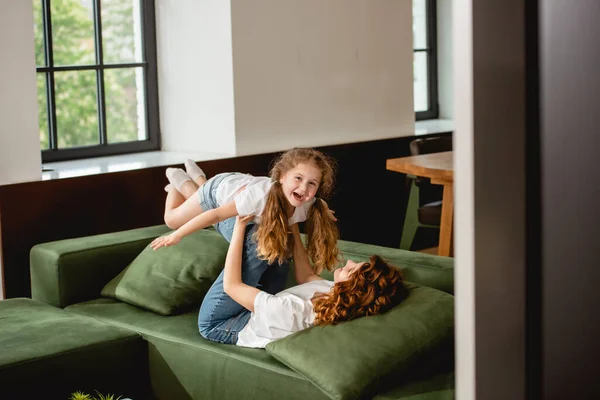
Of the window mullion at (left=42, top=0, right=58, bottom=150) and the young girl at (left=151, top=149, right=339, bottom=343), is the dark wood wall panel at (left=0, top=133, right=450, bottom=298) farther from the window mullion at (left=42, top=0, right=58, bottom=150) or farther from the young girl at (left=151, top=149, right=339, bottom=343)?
the young girl at (left=151, top=149, right=339, bottom=343)

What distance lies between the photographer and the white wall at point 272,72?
468 centimetres

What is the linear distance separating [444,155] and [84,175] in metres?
1.96

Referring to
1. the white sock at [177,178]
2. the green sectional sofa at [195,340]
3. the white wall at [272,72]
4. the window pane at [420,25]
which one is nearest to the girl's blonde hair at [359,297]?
the green sectional sofa at [195,340]

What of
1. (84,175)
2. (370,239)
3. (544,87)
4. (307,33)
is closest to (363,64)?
Answer: (307,33)

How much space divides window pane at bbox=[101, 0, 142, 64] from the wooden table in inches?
60.2

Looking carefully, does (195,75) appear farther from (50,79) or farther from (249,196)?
(249,196)

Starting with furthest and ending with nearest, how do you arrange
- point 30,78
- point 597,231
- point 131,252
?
point 30,78 → point 131,252 → point 597,231

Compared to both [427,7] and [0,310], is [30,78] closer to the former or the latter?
[0,310]

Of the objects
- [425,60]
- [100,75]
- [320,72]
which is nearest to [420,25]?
[425,60]

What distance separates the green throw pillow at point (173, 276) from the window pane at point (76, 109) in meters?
1.28

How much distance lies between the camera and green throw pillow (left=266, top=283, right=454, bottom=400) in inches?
98.4

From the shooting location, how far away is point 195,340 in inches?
121

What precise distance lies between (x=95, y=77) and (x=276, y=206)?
214 cm

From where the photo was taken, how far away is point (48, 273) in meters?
3.65
